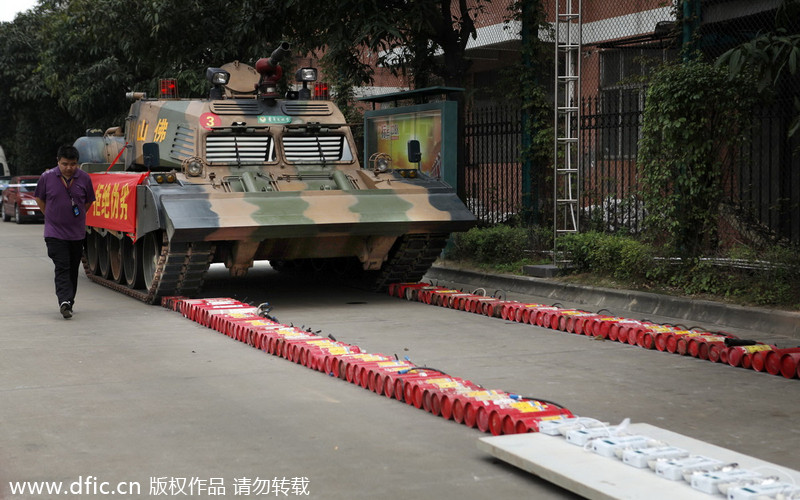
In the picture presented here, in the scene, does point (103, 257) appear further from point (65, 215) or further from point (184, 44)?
point (184, 44)

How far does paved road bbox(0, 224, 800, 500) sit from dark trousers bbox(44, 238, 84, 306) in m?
0.39

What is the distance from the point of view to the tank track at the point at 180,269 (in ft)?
→ 38.4

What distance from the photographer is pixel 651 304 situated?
11492 mm

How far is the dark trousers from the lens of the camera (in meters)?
11.4

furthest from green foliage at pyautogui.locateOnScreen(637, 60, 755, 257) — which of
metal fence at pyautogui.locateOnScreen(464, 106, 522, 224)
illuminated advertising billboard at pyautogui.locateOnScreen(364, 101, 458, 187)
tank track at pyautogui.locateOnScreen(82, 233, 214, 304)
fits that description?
tank track at pyautogui.locateOnScreen(82, 233, 214, 304)

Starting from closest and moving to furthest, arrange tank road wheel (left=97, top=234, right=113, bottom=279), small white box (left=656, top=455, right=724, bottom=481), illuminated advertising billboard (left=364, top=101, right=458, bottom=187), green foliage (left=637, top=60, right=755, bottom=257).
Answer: small white box (left=656, top=455, right=724, bottom=481) → green foliage (left=637, top=60, right=755, bottom=257) → illuminated advertising billboard (left=364, top=101, right=458, bottom=187) → tank road wheel (left=97, top=234, right=113, bottom=279)

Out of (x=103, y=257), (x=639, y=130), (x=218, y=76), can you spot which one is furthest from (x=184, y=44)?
(x=639, y=130)

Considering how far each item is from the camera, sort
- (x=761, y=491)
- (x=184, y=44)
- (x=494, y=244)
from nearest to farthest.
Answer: (x=761, y=491) → (x=494, y=244) → (x=184, y=44)

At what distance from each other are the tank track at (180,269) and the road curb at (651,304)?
405cm

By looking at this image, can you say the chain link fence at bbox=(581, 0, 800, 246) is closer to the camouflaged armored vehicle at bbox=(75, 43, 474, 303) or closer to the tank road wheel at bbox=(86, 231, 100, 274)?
the camouflaged armored vehicle at bbox=(75, 43, 474, 303)

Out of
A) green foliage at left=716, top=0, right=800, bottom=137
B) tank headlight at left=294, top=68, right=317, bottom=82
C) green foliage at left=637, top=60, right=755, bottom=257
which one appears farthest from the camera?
tank headlight at left=294, top=68, right=317, bottom=82

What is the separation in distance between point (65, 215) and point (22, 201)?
2251cm

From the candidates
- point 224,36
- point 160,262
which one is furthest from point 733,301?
point 224,36

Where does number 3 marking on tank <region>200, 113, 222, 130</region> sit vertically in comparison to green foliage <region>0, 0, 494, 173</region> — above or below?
below
